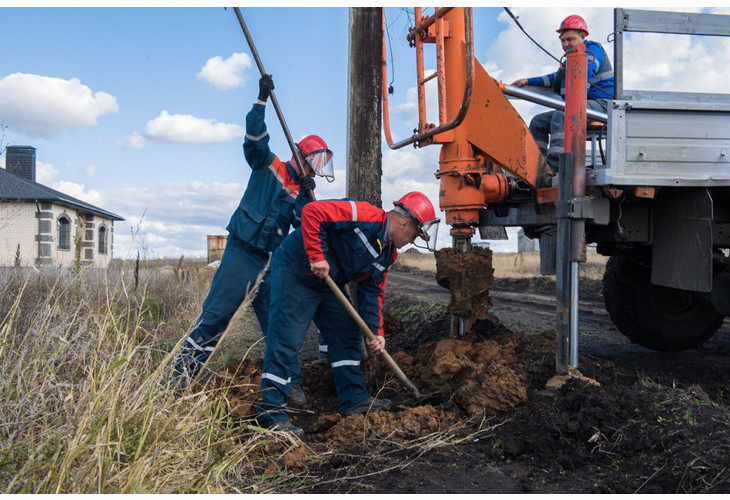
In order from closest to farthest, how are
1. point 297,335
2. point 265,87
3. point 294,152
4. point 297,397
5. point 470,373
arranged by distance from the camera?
point 297,335
point 470,373
point 297,397
point 265,87
point 294,152

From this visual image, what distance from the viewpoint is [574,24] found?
18.3ft

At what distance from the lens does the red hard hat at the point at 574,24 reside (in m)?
5.56

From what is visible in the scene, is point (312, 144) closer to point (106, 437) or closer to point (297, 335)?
point (297, 335)

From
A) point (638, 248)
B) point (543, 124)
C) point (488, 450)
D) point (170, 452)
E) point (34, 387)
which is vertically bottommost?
point (488, 450)

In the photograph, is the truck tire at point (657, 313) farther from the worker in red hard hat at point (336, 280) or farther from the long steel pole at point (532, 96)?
the worker in red hard hat at point (336, 280)

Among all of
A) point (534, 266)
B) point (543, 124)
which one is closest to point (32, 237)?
point (534, 266)


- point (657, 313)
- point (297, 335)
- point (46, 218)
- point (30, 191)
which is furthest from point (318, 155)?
point (46, 218)

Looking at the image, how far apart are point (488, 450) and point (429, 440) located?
0.37 m

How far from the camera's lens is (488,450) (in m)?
3.82

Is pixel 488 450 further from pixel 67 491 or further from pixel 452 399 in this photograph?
pixel 67 491

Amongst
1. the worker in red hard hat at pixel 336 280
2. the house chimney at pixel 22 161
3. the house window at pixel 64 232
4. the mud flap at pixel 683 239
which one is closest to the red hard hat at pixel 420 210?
the worker in red hard hat at pixel 336 280

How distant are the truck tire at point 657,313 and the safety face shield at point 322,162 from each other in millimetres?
→ 3378

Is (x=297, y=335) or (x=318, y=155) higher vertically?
(x=318, y=155)

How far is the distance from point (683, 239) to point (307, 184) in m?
3.16
